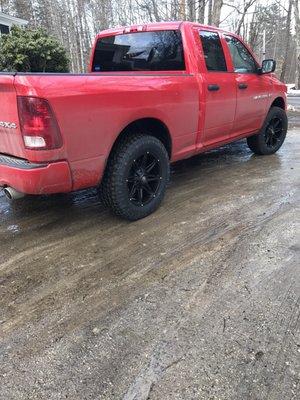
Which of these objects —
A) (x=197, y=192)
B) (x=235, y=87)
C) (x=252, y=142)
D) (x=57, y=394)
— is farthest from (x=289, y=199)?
(x=57, y=394)

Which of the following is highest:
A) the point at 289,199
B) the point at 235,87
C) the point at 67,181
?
the point at 235,87

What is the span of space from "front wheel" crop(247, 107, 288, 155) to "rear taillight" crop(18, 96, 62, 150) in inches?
159

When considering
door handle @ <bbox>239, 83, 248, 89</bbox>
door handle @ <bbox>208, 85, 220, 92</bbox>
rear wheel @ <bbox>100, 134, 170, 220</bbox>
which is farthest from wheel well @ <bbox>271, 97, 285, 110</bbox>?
rear wheel @ <bbox>100, 134, 170, 220</bbox>

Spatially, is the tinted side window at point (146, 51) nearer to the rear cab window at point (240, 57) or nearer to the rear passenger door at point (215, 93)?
the rear passenger door at point (215, 93)

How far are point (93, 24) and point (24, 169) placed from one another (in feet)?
121

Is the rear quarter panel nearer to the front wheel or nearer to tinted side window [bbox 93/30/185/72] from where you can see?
tinted side window [bbox 93/30/185/72]

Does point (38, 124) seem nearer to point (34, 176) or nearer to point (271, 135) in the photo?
point (34, 176)

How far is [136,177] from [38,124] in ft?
4.04

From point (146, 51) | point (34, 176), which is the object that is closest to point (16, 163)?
point (34, 176)

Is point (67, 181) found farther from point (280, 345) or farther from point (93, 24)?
point (93, 24)

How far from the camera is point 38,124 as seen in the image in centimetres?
293

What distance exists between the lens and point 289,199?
445cm

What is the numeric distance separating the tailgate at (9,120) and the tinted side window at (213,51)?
255 centimetres

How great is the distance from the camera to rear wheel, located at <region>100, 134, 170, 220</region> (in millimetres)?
3635
